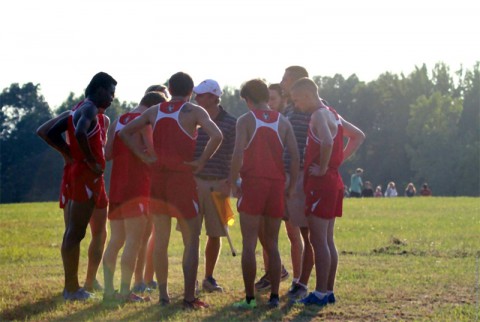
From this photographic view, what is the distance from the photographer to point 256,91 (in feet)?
31.1

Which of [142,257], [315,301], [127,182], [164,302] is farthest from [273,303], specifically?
Answer: [127,182]

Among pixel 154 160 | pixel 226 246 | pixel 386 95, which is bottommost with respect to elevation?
pixel 226 246

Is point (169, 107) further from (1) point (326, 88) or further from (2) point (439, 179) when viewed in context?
(1) point (326, 88)

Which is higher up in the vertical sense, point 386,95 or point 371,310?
point 386,95

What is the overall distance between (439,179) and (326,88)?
25491 millimetres

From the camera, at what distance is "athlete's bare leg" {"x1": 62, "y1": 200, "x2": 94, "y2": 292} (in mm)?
9875

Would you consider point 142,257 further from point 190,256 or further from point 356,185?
point 356,185

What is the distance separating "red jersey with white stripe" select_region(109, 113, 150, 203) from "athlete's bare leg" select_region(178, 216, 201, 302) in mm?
890

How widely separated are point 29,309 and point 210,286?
2.25 meters

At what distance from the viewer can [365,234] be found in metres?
20.8

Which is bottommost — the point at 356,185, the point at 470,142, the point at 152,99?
the point at 356,185

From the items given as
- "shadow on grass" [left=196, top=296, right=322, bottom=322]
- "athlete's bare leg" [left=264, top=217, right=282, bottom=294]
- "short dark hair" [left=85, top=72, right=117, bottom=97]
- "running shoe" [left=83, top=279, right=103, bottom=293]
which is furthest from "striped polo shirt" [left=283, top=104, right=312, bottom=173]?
"running shoe" [left=83, top=279, right=103, bottom=293]

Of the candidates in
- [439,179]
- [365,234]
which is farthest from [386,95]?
[365,234]

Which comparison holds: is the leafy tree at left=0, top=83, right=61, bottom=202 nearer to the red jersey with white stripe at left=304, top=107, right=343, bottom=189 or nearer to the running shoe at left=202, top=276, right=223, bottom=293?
the running shoe at left=202, top=276, right=223, bottom=293
